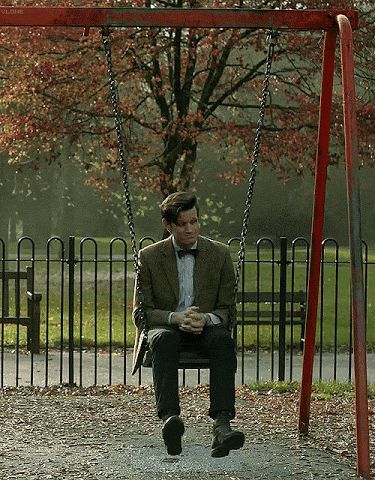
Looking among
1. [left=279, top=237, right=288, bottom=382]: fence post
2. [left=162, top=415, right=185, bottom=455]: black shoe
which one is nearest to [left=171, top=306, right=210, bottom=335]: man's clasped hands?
[left=162, top=415, right=185, bottom=455]: black shoe

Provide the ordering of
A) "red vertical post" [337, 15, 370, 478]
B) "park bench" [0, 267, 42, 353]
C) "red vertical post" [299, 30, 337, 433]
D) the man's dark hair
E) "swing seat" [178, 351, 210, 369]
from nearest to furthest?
"red vertical post" [337, 15, 370, 478], "swing seat" [178, 351, 210, 369], the man's dark hair, "red vertical post" [299, 30, 337, 433], "park bench" [0, 267, 42, 353]

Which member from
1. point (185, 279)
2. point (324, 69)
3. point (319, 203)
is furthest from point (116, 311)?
point (185, 279)

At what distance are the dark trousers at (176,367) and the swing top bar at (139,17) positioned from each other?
188cm

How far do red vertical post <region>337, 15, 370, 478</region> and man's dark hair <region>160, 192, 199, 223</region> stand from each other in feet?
2.93

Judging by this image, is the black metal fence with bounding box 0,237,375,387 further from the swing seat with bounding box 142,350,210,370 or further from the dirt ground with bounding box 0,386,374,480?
the swing seat with bounding box 142,350,210,370

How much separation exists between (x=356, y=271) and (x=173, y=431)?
1.36m

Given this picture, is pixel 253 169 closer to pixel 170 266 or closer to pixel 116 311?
pixel 170 266

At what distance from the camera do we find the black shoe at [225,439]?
618 centimetres

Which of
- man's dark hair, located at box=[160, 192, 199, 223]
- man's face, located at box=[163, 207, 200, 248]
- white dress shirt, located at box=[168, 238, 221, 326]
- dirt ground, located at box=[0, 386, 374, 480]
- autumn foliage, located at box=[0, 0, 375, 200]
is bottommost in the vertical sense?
dirt ground, located at box=[0, 386, 374, 480]

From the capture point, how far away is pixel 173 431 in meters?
6.17

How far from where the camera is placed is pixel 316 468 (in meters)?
6.77

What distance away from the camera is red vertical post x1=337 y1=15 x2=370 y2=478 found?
6.29 metres

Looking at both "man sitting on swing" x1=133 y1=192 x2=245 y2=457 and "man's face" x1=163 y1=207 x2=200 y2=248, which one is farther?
"man's face" x1=163 y1=207 x2=200 y2=248

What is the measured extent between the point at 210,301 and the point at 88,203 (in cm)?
4784
